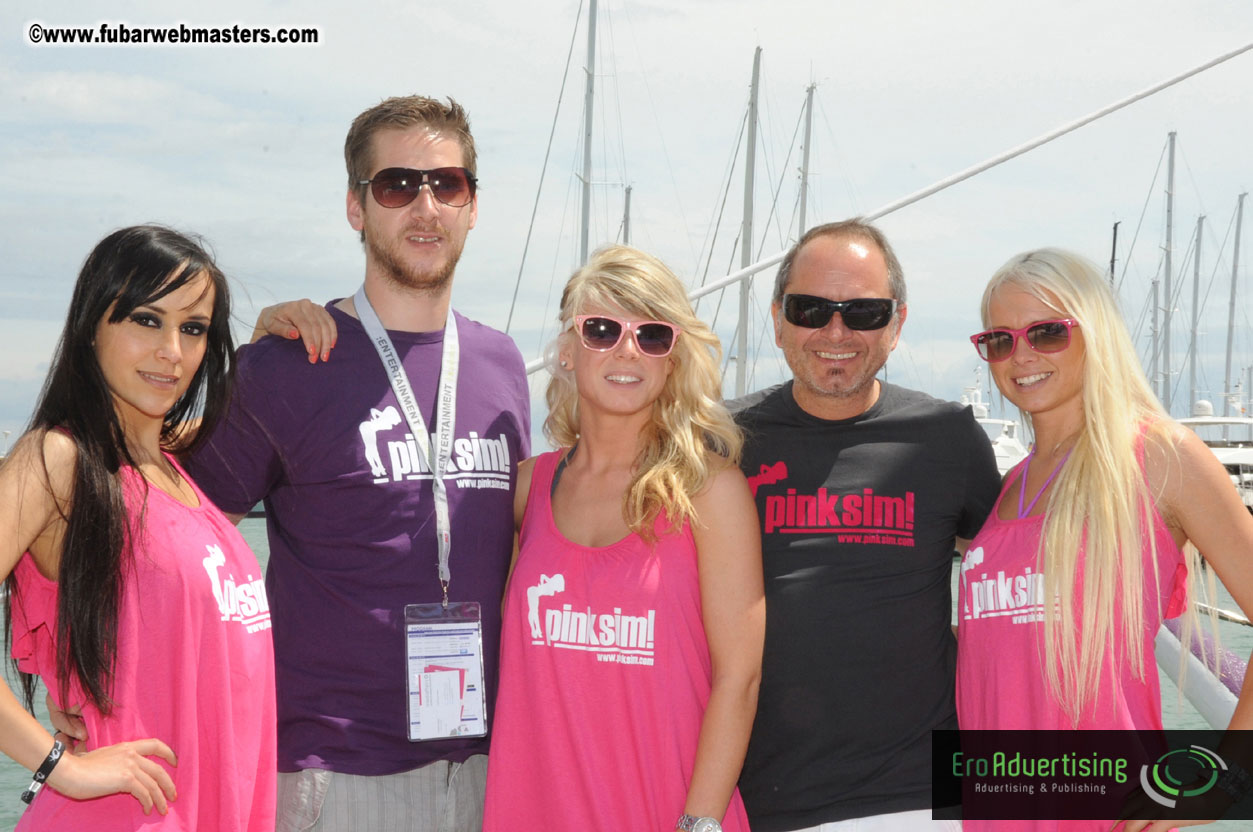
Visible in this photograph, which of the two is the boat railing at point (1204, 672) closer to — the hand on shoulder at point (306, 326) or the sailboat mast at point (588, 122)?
the hand on shoulder at point (306, 326)

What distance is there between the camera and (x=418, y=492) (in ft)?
11.2

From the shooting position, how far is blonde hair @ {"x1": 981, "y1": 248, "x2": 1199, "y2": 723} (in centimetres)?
306

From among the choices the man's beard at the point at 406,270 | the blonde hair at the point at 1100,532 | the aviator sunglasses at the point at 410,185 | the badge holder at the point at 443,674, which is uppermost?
the aviator sunglasses at the point at 410,185

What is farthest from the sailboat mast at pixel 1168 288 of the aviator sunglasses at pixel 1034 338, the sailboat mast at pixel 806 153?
the aviator sunglasses at pixel 1034 338

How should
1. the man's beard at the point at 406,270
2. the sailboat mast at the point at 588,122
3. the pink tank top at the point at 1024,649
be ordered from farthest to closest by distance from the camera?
the sailboat mast at the point at 588,122 < the man's beard at the point at 406,270 < the pink tank top at the point at 1024,649

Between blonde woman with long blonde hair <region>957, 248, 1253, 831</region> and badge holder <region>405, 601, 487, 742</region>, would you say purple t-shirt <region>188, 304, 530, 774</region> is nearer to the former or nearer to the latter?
badge holder <region>405, 601, 487, 742</region>

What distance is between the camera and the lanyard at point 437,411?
3.37 meters

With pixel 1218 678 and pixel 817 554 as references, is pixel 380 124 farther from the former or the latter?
pixel 1218 678

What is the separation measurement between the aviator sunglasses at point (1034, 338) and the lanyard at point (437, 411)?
1724 millimetres

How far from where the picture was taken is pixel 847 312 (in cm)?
367

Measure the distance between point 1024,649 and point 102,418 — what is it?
2576 mm

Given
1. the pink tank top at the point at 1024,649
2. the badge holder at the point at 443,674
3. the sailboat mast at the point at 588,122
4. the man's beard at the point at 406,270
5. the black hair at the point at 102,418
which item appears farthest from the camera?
the sailboat mast at the point at 588,122

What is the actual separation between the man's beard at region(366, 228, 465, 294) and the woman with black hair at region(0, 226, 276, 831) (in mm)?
629

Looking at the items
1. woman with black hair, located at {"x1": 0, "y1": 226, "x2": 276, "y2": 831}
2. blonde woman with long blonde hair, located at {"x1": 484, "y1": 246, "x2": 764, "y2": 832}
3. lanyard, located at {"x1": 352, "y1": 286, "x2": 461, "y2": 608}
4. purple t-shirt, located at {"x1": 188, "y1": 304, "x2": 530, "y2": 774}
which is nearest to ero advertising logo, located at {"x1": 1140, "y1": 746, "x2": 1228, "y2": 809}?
blonde woman with long blonde hair, located at {"x1": 484, "y1": 246, "x2": 764, "y2": 832}
